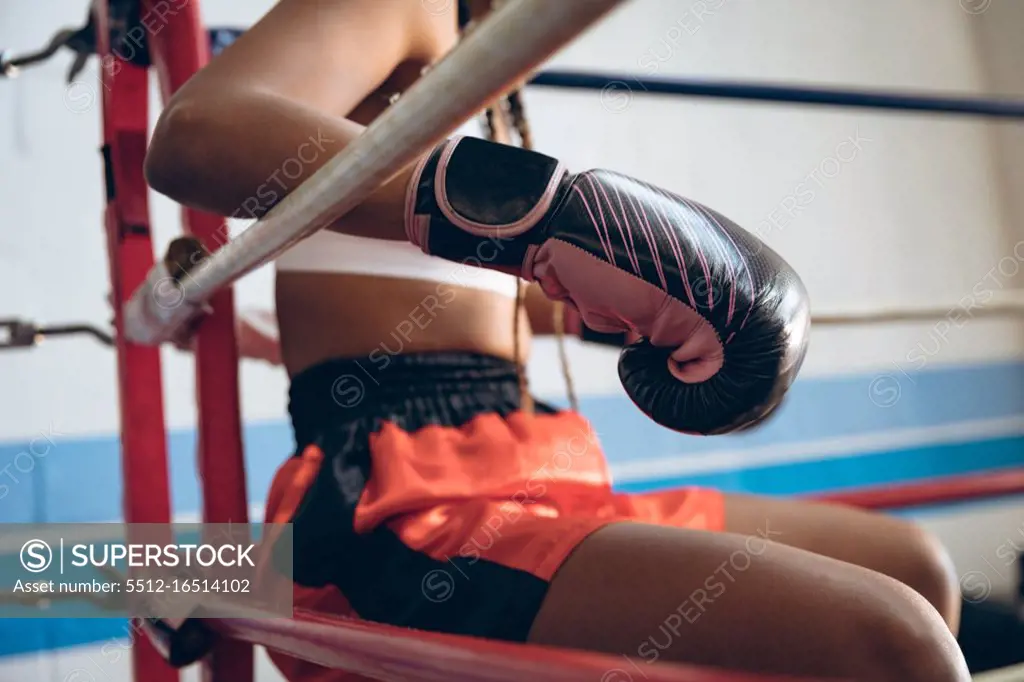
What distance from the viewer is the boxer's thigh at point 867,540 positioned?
65cm

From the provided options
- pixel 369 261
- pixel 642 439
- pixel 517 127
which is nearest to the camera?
pixel 369 261

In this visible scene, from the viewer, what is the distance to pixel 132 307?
0.73 m

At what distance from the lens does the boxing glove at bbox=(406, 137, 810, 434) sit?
1.24 feet

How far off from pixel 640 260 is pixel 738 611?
7.5 inches

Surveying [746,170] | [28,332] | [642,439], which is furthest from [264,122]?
[746,170]

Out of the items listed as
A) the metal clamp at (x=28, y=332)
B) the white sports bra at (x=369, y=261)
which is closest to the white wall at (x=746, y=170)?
the metal clamp at (x=28, y=332)

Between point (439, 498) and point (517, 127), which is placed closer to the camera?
point (439, 498)

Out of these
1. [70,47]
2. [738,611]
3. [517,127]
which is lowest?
[738,611]

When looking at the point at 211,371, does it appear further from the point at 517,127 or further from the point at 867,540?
the point at 867,540

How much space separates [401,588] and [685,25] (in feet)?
8.16

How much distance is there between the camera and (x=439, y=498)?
0.58m

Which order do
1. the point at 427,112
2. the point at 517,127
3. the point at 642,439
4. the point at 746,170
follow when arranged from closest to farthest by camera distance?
the point at 427,112 < the point at 517,127 < the point at 642,439 < the point at 746,170

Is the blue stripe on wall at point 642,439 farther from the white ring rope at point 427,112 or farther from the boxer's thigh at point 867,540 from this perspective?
the white ring rope at point 427,112

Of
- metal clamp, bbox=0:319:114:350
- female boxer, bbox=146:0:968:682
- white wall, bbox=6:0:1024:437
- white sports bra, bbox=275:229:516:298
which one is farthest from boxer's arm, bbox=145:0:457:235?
white wall, bbox=6:0:1024:437
